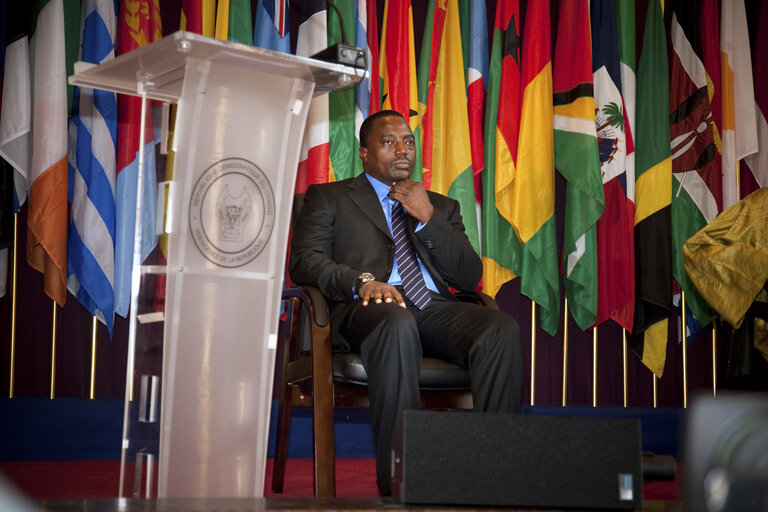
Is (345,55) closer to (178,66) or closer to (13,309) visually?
(178,66)

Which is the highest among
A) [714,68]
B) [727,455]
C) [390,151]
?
[714,68]

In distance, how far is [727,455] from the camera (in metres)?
0.84

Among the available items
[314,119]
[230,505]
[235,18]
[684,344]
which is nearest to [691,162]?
[684,344]

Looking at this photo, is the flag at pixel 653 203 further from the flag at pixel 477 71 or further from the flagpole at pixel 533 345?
the flag at pixel 477 71

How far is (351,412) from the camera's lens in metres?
4.14

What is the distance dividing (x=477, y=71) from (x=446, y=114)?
11.9 inches

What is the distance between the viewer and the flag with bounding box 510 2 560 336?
14.0 ft

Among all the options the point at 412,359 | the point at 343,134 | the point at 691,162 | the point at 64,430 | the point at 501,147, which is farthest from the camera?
the point at 691,162

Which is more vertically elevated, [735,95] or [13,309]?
[735,95]

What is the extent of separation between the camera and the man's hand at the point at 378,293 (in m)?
2.49

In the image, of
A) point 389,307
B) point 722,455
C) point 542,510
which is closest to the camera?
point 722,455

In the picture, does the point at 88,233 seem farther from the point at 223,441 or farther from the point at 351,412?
the point at 223,441

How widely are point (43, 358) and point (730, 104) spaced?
393 centimetres

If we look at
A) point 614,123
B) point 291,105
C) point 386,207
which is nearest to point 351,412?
point 386,207
